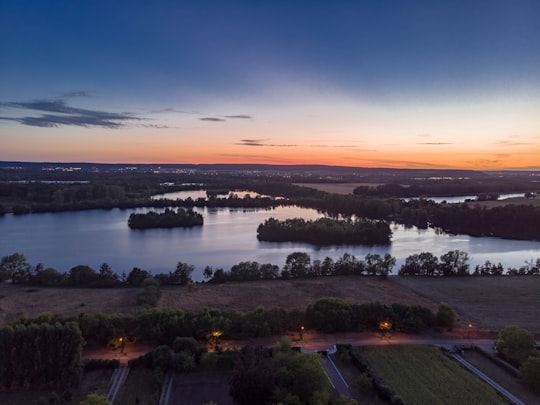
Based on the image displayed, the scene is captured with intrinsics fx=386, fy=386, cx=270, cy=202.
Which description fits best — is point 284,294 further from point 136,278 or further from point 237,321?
point 136,278

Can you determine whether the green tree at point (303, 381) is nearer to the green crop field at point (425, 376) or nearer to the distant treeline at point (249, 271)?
the green crop field at point (425, 376)

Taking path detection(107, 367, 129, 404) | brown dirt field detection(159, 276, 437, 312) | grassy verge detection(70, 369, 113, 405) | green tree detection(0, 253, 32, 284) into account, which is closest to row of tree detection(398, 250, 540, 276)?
brown dirt field detection(159, 276, 437, 312)

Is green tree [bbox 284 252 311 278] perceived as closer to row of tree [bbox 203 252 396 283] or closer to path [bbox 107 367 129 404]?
row of tree [bbox 203 252 396 283]

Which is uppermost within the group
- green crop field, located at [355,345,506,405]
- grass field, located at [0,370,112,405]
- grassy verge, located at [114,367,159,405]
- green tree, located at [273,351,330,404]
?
green tree, located at [273,351,330,404]

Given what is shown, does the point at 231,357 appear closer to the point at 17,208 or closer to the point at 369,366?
the point at 369,366

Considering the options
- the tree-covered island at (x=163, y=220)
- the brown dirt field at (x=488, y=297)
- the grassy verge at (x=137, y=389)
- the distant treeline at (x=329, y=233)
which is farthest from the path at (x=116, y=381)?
the tree-covered island at (x=163, y=220)

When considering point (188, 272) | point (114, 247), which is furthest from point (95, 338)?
point (114, 247)
